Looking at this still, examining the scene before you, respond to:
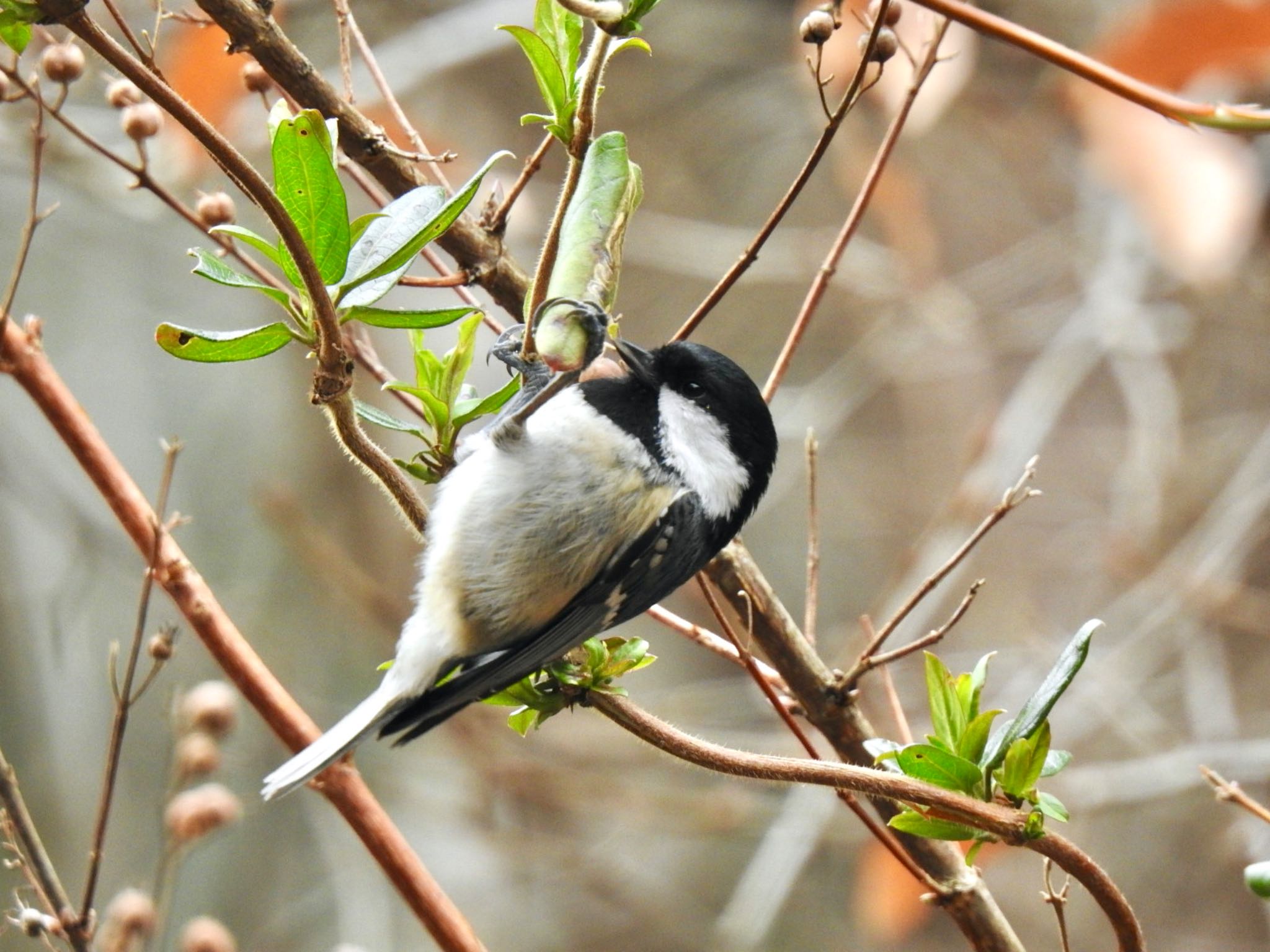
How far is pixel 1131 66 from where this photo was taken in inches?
86.7

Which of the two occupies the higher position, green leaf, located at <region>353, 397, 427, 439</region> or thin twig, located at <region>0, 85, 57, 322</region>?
thin twig, located at <region>0, 85, 57, 322</region>

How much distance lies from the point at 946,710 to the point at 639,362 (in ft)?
1.69

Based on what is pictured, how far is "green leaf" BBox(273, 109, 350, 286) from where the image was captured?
0.76 metres

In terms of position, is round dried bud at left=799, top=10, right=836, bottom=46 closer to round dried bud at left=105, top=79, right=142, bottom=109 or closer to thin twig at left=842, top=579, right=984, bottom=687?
thin twig at left=842, top=579, right=984, bottom=687

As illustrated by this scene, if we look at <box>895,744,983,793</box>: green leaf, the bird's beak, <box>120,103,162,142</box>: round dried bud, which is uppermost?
<box>120,103,162,142</box>: round dried bud

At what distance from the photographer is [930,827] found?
0.85m

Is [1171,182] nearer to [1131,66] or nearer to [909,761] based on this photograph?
[1131,66]

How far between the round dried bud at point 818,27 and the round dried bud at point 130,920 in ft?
3.27

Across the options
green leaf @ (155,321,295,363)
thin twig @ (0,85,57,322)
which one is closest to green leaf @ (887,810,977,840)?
green leaf @ (155,321,295,363)

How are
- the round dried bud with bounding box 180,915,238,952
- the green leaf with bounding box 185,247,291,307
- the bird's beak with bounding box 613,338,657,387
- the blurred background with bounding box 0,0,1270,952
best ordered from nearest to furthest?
the green leaf with bounding box 185,247,291,307 < the round dried bud with bounding box 180,915,238,952 < the bird's beak with bounding box 613,338,657,387 < the blurred background with bounding box 0,0,1270,952

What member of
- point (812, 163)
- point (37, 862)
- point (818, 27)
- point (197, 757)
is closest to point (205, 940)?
point (197, 757)

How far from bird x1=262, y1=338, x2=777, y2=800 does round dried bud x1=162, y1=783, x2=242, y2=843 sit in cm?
21

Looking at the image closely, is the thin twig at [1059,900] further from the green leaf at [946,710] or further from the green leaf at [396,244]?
the green leaf at [396,244]

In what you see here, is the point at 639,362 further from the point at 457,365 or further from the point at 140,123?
the point at 140,123
